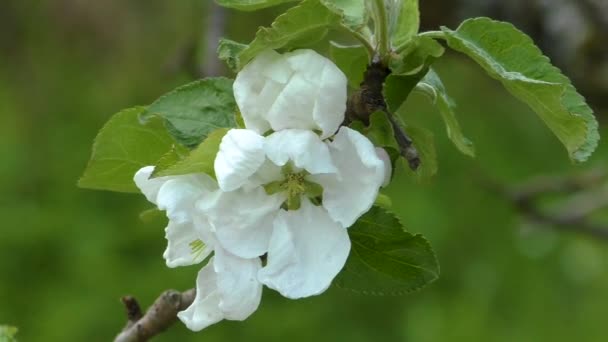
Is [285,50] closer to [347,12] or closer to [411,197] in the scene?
[347,12]

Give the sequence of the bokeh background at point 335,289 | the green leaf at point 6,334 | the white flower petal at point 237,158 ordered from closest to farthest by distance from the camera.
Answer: the white flower petal at point 237,158
the green leaf at point 6,334
the bokeh background at point 335,289

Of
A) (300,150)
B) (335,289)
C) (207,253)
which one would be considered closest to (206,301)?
(207,253)

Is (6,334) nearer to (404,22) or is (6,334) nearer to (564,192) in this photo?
(404,22)

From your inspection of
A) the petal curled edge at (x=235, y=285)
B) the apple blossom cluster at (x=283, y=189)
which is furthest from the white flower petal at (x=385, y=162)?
the petal curled edge at (x=235, y=285)

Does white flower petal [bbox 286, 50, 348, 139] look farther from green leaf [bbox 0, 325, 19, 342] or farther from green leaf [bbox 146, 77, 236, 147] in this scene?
green leaf [bbox 0, 325, 19, 342]

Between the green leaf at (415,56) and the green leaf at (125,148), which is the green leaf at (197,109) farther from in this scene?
the green leaf at (415,56)

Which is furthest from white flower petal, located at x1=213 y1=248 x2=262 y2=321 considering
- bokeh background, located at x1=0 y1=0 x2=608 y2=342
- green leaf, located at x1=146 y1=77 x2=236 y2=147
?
bokeh background, located at x1=0 y1=0 x2=608 y2=342
